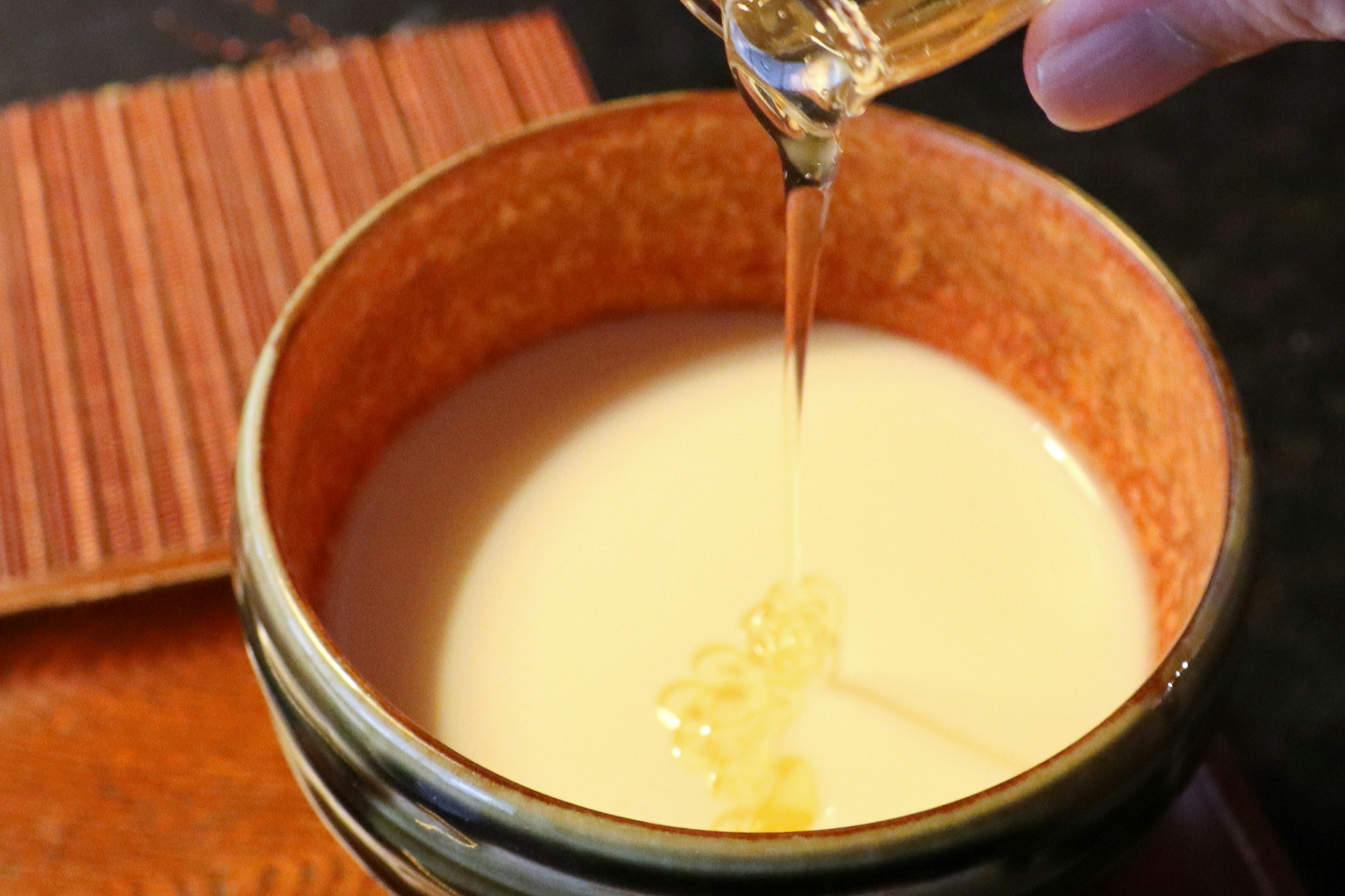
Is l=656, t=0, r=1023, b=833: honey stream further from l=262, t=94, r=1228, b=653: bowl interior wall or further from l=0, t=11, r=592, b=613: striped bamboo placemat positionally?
l=0, t=11, r=592, b=613: striped bamboo placemat

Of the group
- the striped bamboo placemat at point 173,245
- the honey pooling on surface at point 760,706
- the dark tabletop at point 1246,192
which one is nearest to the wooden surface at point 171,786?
the striped bamboo placemat at point 173,245

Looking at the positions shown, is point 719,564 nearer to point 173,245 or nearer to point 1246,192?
point 173,245

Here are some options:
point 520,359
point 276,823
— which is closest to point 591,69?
point 520,359

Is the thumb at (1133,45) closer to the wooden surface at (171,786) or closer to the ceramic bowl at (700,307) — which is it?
the ceramic bowl at (700,307)

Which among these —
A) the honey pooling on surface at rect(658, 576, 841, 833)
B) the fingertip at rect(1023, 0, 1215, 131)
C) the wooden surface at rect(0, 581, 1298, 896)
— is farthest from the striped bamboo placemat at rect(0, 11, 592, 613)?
the fingertip at rect(1023, 0, 1215, 131)

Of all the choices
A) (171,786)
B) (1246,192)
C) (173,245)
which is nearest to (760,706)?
(171,786)
